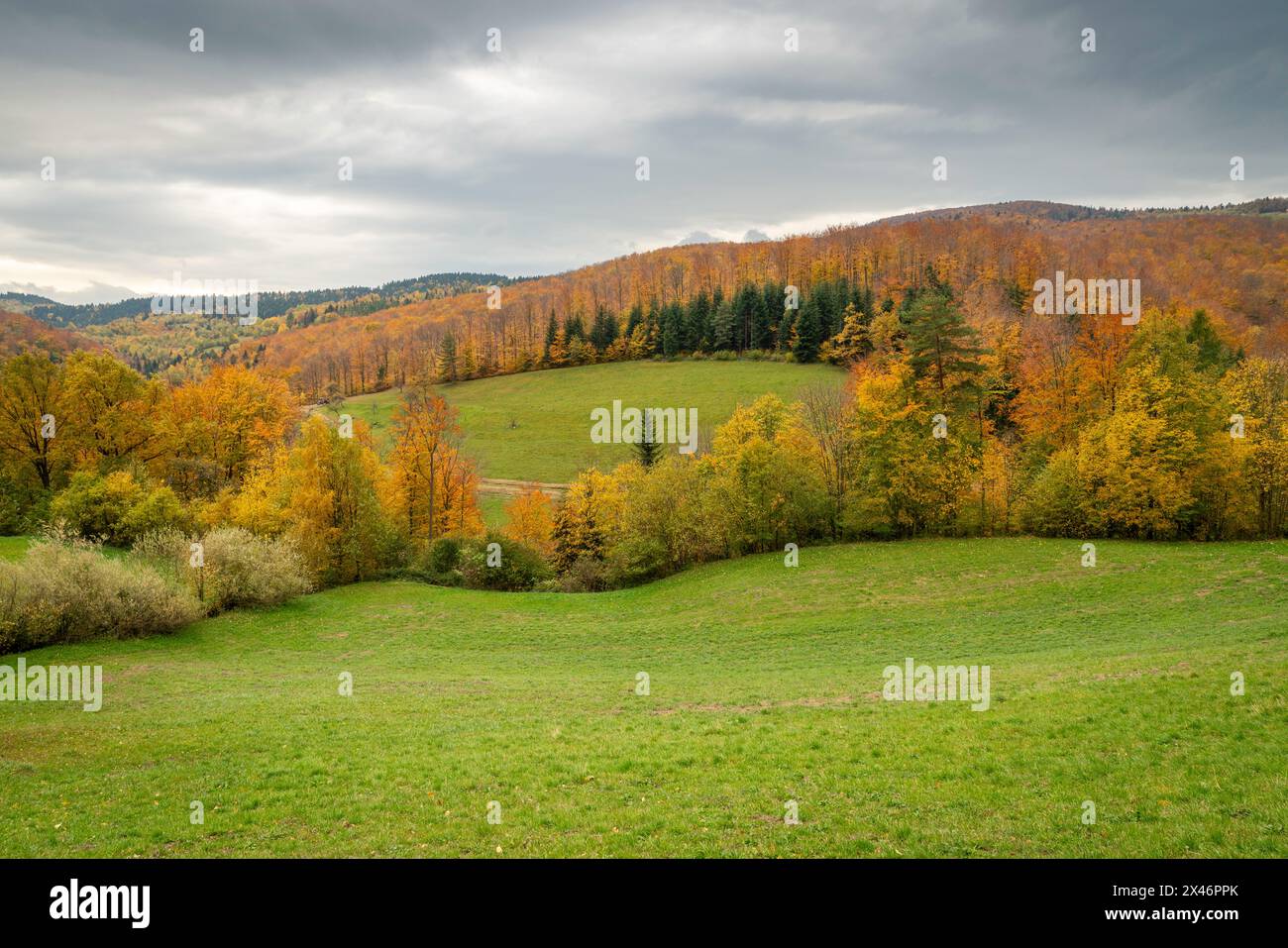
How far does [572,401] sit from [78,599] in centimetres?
7791

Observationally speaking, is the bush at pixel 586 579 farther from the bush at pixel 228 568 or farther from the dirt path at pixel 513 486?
the dirt path at pixel 513 486

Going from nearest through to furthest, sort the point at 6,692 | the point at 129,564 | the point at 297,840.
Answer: the point at 297,840 → the point at 6,692 → the point at 129,564

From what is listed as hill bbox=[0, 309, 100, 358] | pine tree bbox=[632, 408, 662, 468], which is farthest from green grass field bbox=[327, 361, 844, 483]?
hill bbox=[0, 309, 100, 358]

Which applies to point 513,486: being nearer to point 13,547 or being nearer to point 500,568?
point 500,568

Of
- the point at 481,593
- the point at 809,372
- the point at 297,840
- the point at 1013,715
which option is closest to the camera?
the point at 297,840

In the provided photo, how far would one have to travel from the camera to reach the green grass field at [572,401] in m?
84.4

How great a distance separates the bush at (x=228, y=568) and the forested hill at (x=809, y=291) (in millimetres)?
44367

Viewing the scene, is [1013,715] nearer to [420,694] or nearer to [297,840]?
[297,840]

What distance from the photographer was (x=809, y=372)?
9631 centimetres

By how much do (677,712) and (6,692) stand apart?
20.5m

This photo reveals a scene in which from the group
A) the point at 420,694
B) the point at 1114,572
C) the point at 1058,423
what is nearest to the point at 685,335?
the point at 1058,423

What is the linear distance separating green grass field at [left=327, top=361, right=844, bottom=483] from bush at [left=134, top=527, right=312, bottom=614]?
140ft

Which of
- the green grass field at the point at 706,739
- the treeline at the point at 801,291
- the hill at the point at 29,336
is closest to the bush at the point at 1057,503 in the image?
the green grass field at the point at 706,739

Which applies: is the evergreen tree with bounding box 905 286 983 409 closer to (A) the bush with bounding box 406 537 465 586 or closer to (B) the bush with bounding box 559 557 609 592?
(B) the bush with bounding box 559 557 609 592
